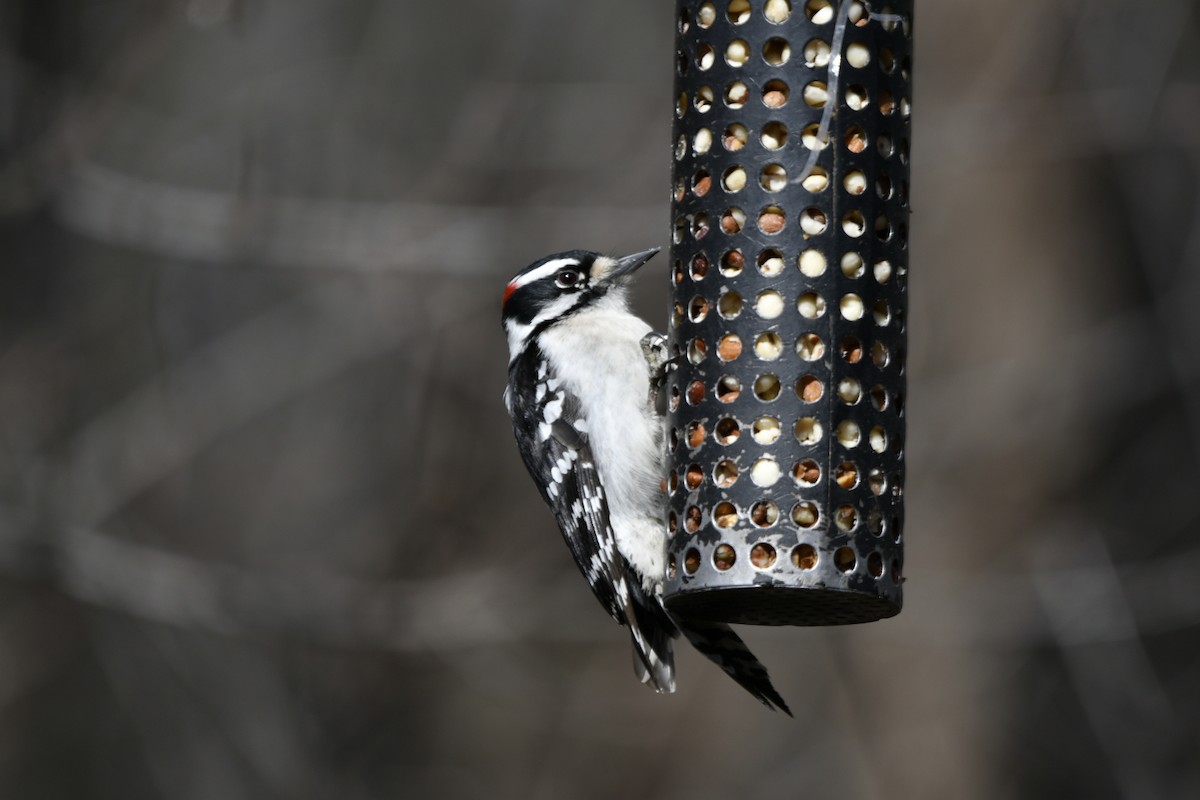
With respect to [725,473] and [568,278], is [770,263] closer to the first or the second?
[725,473]

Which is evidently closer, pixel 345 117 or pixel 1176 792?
pixel 1176 792

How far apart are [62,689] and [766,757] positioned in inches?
171

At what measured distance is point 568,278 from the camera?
20.8ft

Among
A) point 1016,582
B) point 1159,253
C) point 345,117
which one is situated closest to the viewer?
point 1016,582

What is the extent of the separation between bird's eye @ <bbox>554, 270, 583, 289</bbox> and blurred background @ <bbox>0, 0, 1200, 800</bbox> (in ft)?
10.7

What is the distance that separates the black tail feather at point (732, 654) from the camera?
529 cm

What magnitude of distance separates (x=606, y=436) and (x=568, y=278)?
71 cm

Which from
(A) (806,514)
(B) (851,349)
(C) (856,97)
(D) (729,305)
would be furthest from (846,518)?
(C) (856,97)

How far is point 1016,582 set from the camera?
375 inches

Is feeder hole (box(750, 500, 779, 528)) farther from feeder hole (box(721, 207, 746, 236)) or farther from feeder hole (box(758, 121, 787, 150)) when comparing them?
feeder hole (box(758, 121, 787, 150))

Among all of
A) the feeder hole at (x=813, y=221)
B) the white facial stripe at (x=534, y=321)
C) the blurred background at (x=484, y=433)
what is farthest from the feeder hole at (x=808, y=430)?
the blurred background at (x=484, y=433)

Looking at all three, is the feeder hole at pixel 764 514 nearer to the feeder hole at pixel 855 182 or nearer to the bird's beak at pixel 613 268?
the feeder hole at pixel 855 182

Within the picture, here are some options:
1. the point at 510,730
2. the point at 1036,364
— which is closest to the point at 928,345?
the point at 1036,364

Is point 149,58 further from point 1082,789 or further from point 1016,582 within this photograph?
point 1082,789
